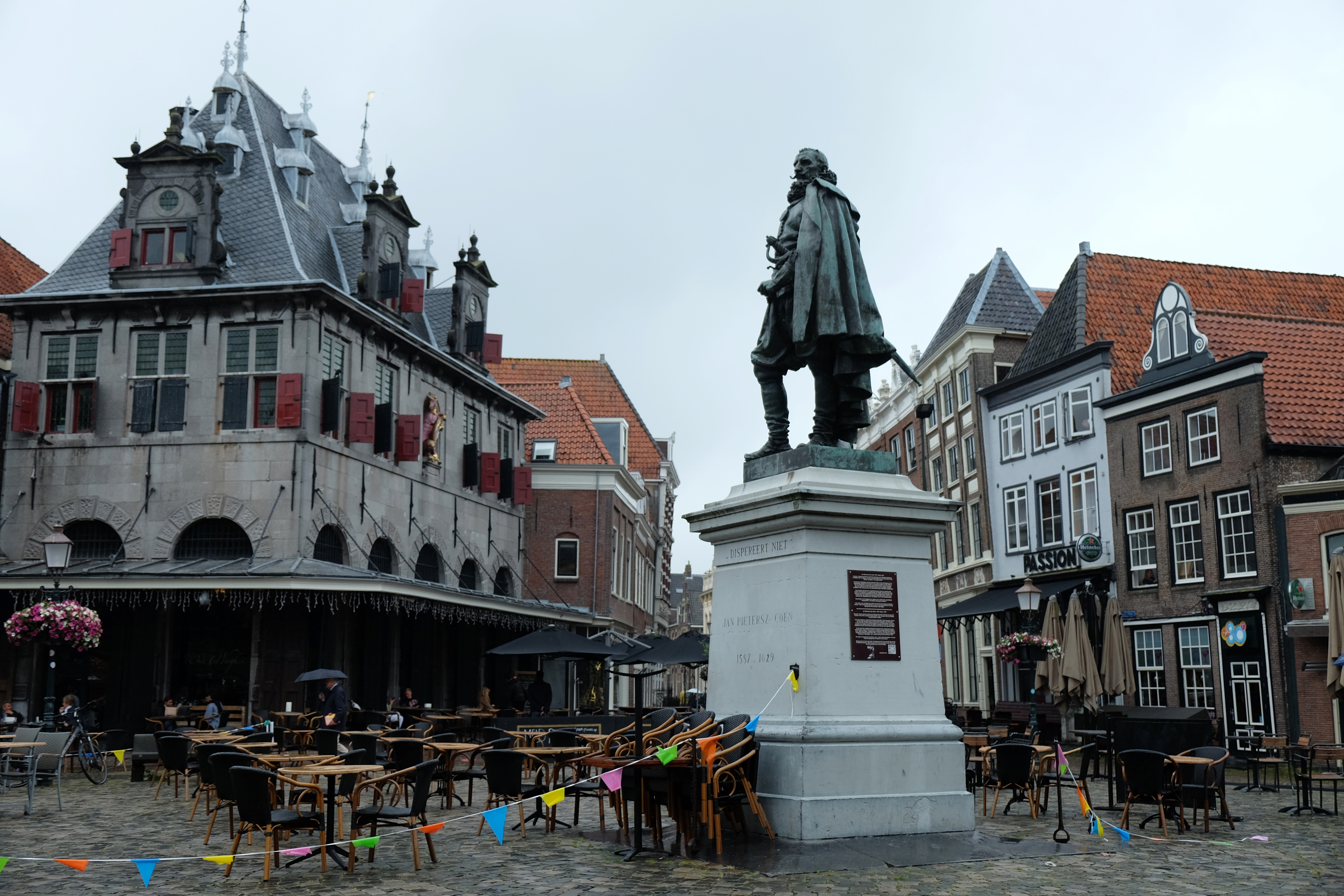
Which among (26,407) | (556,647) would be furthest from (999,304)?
(26,407)

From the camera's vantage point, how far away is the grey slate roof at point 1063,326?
1267 inches

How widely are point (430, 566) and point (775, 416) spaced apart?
805 inches

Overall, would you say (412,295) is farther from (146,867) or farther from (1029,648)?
(146,867)

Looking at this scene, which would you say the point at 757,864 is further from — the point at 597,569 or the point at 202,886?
the point at 597,569

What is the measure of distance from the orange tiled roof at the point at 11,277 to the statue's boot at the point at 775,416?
2098 centimetres

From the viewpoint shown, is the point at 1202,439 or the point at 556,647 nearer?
the point at 556,647

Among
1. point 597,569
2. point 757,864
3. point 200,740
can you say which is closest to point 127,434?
point 200,740

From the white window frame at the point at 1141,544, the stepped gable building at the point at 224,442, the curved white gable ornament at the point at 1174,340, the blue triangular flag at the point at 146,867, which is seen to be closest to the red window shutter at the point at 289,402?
the stepped gable building at the point at 224,442

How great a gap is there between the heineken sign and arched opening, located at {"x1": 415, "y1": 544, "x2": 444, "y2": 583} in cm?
1523

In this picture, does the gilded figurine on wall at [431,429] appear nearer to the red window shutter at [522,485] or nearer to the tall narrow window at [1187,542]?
the red window shutter at [522,485]

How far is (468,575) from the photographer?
31812 mm

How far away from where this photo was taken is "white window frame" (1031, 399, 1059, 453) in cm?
3288

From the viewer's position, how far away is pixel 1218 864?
8688 mm

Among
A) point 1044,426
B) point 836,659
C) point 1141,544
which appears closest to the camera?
point 836,659
